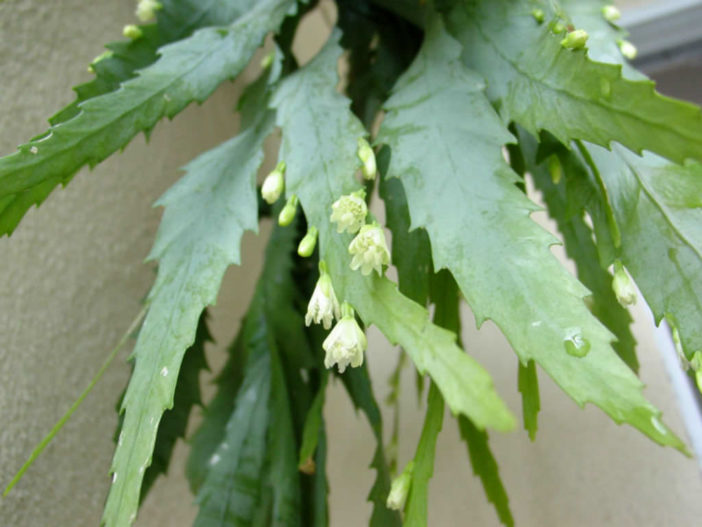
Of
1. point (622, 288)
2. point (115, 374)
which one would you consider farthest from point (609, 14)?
point (115, 374)

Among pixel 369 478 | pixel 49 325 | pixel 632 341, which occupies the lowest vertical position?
pixel 369 478

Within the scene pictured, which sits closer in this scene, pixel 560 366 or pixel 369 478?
pixel 560 366

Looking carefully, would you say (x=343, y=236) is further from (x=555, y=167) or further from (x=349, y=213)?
(x=555, y=167)

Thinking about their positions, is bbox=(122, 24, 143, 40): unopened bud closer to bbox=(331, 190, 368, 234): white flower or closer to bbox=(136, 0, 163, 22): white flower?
bbox=(136, 0, 163, 22): white flower

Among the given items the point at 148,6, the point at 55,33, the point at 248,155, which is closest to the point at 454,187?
the point at 248,155

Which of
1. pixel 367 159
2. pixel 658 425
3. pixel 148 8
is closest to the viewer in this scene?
pixel 658 425

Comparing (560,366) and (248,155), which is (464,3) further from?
(560,366)
